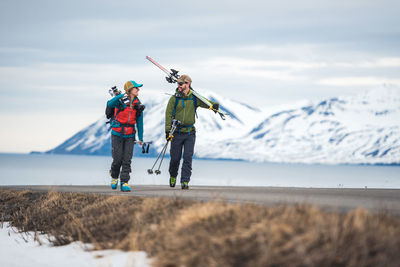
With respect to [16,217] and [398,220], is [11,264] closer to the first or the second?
[16,217]

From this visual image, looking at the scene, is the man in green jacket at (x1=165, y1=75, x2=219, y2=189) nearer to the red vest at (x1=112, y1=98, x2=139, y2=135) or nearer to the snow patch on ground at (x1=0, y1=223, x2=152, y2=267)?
the red vest at (x1=112, y1=98, x2=139, y2=135)

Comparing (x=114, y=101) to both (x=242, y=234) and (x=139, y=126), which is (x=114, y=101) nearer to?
(x=139, y=126)

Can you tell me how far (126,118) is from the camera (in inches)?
566

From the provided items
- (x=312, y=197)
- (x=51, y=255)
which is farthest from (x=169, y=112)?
(x=51, y=255)

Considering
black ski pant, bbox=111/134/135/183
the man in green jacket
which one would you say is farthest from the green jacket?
black ski pant, bbox=111/134/135/183

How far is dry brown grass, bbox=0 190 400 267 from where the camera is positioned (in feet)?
20.2

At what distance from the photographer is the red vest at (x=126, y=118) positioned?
14328mm

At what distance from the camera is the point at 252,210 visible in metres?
7.76

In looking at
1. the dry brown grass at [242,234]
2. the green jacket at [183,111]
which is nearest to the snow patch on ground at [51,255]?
the dry brown grass at [242,234]

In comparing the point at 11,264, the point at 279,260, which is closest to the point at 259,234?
the point at 279,260

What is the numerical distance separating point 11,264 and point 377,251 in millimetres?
6128

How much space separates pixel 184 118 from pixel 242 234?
322 inches

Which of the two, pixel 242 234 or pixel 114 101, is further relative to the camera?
pixel 114 101

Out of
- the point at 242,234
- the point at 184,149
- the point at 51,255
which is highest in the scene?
the point at 184,149
